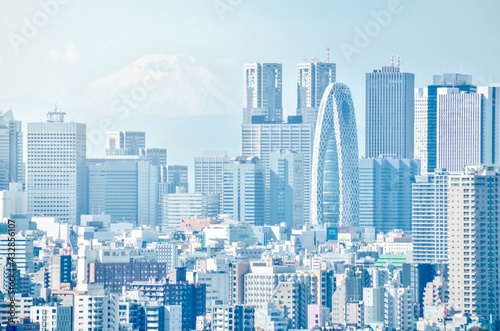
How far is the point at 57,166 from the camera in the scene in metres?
110

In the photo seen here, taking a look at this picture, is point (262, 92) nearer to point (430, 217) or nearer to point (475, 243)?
point (430, 217)

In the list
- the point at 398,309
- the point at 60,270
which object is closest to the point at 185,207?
the point at 60,270

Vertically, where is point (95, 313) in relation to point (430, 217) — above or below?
below

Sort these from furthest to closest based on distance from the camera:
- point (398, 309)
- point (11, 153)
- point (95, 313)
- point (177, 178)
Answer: point (177, 178) → point (11, 153) → point (398, 309) → point (95, 313)

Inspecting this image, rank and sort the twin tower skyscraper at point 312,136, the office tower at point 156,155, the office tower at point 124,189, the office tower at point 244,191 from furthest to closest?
the office tower at point 156,155 < the office tower at point 124,189 < the office tower at point 244,191 < the twin tower skyscraper at point 312,136

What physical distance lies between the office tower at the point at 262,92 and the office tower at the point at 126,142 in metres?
7.35

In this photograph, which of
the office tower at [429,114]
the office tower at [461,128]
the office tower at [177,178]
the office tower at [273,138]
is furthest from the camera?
the office tower at [273,138]

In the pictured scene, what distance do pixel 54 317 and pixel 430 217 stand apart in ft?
119

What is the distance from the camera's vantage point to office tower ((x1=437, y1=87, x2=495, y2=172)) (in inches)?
4151

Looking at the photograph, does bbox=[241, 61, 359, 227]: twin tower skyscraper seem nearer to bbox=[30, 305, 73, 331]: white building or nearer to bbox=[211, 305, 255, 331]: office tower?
bbox=[211, 305, 255, 331]: office tower

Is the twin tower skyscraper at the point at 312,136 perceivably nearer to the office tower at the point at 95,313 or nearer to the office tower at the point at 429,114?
the office tower at the point at 429,114

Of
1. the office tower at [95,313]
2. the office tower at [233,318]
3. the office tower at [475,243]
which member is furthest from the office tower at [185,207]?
the office tower at [95,313]

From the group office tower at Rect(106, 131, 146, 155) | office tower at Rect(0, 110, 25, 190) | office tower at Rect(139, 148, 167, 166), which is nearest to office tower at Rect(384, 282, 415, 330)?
office tower at Rect(0, 110, 25, 190)

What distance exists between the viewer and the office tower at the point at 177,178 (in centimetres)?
11600
